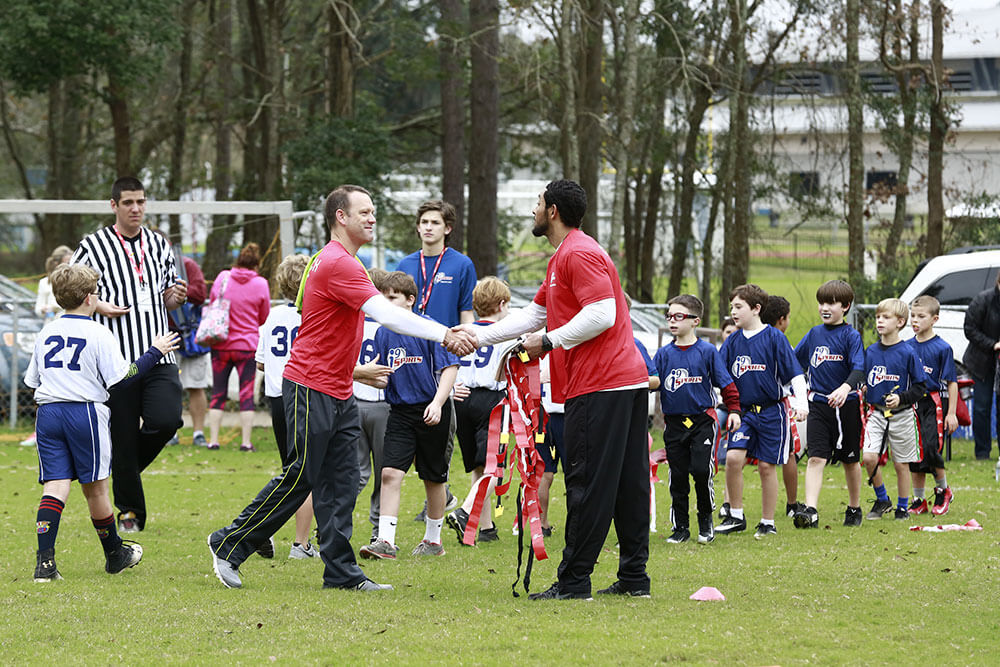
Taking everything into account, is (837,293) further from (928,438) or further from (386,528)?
(386,528)

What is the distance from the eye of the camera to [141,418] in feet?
26.5

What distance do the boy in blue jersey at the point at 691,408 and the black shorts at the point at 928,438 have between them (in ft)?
6.54

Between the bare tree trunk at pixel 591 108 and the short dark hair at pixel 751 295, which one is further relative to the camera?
the bare tree trunk at pixel 591 108

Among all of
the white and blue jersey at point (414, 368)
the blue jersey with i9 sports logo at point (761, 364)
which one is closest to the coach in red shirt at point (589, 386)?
the white and blue jersey at point (414, 368)

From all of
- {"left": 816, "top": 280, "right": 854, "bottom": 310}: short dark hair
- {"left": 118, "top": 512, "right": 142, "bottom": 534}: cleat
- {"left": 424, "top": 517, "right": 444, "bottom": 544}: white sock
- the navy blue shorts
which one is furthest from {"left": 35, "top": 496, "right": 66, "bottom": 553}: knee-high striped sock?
{"left": 816, "top": 280, "right": 854, "bottom": 310}: short dark hair

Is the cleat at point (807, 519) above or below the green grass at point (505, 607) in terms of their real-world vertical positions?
below

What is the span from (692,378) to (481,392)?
4.69 ft

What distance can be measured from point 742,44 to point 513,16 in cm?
492

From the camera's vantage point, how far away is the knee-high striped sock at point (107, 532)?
23.5ft

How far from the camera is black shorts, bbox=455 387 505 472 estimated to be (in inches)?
344

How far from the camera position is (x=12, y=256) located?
165ft

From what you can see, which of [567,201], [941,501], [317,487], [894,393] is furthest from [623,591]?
[941,501]

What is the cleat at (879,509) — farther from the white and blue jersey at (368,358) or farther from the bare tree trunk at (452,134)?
the bare tree trunk at (452,134)

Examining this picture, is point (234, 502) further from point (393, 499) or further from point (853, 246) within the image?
point (853, 246)
